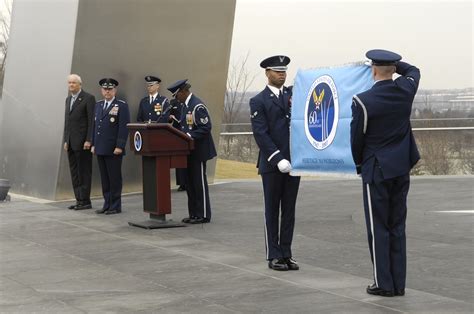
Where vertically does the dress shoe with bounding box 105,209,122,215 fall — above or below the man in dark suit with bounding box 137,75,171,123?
below

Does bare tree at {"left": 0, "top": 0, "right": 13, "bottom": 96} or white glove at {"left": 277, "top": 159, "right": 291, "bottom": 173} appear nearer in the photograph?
white glove at {"left": 277, "top": 159, "right": 291, "bottom": 173}

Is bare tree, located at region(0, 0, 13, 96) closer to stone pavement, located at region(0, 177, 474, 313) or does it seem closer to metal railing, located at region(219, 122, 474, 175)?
metal railing, located at region(219, 122, 474, 175)

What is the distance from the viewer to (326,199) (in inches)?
523

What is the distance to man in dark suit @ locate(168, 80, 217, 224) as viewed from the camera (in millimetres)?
10844

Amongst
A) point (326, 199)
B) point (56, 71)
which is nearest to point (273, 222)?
point (326, 199)

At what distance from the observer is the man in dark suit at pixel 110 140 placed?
470 inches

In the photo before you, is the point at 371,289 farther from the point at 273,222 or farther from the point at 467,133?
the point at 467,133

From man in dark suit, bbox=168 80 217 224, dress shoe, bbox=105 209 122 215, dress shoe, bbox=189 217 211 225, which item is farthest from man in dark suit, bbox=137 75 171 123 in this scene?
dress shoe, bbox=189 217 211 225

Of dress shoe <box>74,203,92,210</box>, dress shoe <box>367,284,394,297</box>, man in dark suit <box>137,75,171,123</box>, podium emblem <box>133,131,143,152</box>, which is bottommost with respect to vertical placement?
dress shoe <box>74,203,92,210</box>

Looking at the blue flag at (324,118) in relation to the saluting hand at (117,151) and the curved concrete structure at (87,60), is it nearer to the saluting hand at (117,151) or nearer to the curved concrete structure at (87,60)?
the saluting hand at (117,151)

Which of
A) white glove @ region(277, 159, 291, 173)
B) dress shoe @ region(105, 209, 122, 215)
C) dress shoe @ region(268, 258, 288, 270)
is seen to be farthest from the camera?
dress shoe @ region(105, 209, 122, 215)

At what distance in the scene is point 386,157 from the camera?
6.58 metres

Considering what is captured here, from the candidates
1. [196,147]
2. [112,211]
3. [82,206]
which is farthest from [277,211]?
[82,206]

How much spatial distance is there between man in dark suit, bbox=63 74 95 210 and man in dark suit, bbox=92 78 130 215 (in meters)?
0.28
